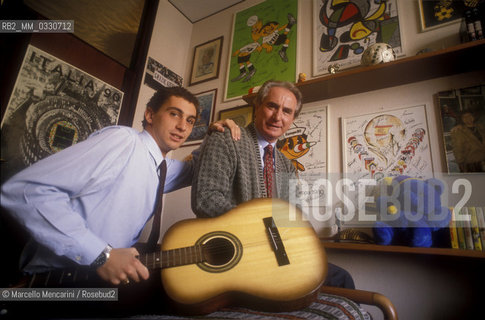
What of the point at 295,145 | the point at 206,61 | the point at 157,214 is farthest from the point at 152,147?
the point at 206,61

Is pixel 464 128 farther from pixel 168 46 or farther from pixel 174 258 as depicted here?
pixel 168 46

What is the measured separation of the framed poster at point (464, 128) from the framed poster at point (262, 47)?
106 centimetres

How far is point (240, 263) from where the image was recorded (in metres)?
0.80

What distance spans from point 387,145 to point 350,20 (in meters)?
1.01

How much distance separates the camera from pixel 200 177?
3.51 ft

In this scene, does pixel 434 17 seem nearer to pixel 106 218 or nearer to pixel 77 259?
pixel 106 218

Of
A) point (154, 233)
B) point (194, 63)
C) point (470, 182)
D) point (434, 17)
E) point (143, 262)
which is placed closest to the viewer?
point (143, 262)

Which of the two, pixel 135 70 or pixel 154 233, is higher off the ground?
pixel 135 70

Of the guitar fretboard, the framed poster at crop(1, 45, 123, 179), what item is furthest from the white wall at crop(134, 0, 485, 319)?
the guitar fretboard

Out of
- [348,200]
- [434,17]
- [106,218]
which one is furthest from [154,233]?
[434,17]

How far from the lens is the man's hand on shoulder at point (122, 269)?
0.81m

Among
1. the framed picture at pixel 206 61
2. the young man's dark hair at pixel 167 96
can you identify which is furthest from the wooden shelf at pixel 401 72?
the framed picture at pixel 206 61

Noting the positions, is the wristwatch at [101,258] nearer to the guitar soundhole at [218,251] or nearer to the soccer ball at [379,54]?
the guitar soundhole at [218,251]

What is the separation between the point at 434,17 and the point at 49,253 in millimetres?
2384
